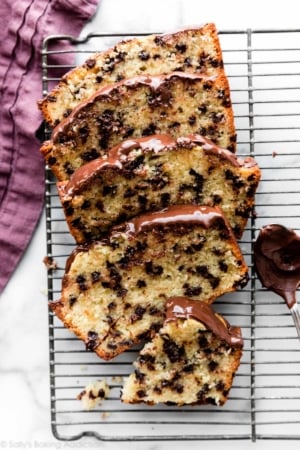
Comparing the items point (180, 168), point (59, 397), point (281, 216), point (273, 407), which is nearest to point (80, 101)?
point (180, 168)

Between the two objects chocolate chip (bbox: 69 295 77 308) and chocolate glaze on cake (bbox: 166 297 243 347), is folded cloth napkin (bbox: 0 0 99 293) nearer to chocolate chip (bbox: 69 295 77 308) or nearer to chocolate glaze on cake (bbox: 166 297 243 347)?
chocolate chip (bbox: 69 295 77 308)

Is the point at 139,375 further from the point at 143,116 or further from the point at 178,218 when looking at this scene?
the point at 143,116

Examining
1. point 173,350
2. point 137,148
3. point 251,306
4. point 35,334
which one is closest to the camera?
point 137,148

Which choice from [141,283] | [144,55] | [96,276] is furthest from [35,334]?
[144,55]

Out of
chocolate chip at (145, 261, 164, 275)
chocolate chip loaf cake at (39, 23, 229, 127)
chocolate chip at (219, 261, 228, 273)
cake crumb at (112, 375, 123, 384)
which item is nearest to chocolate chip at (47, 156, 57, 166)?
chocolate chip loaf cake at (39, 23, 229, 127)

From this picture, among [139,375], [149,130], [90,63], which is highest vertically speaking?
[90,63]

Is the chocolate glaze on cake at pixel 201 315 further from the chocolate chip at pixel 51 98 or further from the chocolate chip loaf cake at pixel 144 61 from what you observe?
the chocolate chip at pixel 51 98
